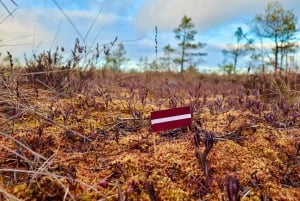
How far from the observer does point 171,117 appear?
2330mm

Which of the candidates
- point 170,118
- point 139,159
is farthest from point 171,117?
point 139,159

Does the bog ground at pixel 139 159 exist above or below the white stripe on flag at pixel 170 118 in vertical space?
below

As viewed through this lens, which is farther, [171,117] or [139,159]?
[171,117]

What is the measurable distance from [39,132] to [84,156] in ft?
1.06

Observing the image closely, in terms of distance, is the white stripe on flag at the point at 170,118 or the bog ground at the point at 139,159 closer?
the bog ground at the point at 139,159

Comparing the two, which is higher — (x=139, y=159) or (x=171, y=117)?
(x=171, y=117)

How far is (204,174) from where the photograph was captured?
1987mm

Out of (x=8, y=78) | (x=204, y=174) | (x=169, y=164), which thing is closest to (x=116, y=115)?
(x=8, y=78)

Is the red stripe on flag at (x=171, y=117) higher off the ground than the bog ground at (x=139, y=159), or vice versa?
the red stripe on flag at (x=171, y=117)

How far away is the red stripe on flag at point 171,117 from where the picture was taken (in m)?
2.25

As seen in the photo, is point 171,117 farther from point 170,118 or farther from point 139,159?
point 139,159

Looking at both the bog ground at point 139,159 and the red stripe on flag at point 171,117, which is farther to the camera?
the red stripe on flag at point 171,117

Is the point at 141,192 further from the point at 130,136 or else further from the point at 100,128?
the point at 100,128

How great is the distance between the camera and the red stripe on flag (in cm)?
225
